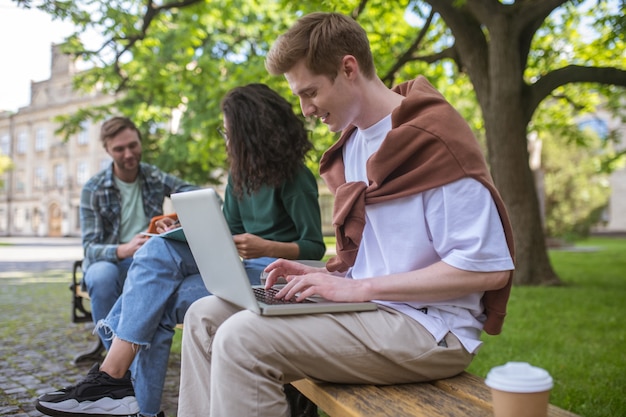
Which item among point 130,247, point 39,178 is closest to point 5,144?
point 39,178

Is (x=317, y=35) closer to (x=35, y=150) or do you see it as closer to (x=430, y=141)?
(x=430, y=141)

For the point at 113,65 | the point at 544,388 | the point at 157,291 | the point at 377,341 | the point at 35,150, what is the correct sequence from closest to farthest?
1. the point at 544,388
2. the point at 377,341
3. the point at 157,291
4. the point at 113,65
5. the point at 35,150

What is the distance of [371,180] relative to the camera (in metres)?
1.90

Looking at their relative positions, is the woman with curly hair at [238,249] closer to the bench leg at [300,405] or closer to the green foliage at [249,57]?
the bench leg at [300,405]

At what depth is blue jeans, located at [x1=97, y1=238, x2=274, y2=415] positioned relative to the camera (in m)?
2.81

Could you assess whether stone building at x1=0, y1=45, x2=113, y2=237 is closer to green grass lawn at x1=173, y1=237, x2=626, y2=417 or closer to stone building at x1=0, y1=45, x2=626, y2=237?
stone building at x1=0, y1=45, x2=626, y2=237

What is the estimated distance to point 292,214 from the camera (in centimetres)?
326

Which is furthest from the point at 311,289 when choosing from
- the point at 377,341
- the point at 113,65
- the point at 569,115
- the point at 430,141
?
A: the point at 569,115

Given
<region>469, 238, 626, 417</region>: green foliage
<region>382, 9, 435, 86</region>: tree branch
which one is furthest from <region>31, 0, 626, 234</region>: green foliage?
<region>469, 238, 626, 417</region>: green foliage

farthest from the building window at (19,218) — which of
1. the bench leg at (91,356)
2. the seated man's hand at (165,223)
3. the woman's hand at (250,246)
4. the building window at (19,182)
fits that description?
the woman's hand at (250,246)

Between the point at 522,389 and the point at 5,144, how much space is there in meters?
62.7

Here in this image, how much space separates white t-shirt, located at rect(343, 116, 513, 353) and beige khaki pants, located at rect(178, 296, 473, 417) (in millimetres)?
62

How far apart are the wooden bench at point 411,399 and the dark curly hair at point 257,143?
1.50 meters

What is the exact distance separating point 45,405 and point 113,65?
9.55 m
